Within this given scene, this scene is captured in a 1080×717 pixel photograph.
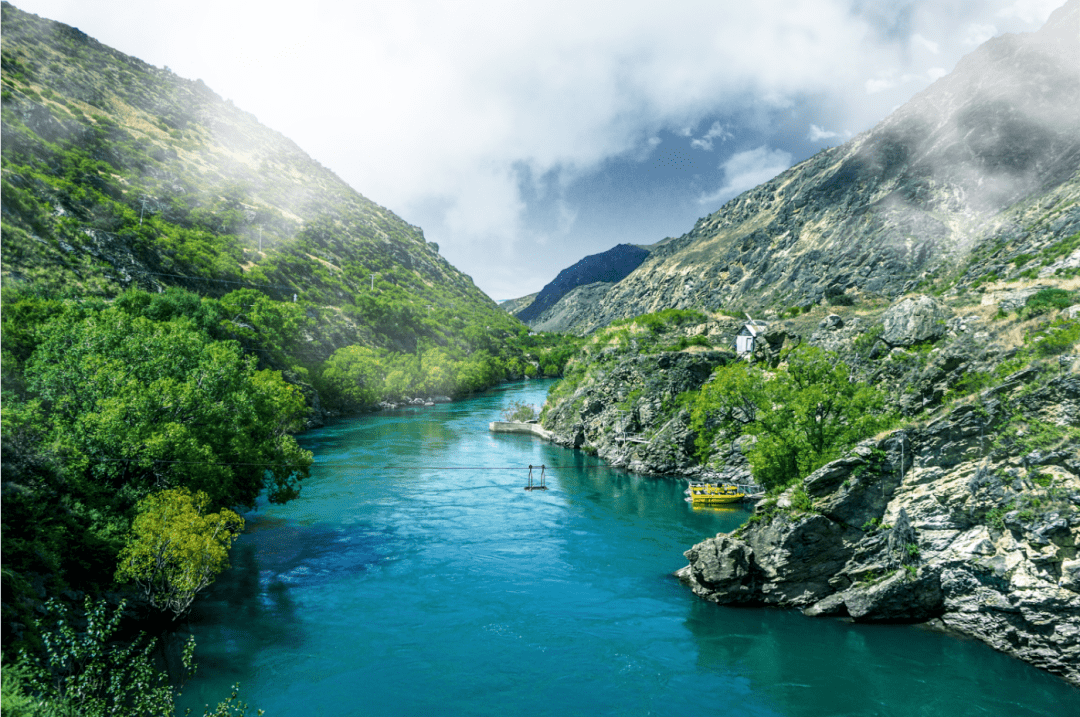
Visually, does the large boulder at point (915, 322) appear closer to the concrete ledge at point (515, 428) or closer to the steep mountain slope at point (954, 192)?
the steep mountain slope at point (954, 192)

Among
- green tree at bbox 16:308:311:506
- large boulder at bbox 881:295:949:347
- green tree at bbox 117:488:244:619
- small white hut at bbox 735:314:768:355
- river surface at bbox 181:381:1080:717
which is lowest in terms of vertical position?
river surface at bbox 181:381:1080:717

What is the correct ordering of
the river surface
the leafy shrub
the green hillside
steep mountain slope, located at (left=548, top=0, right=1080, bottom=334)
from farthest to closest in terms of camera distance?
1. steep mountain slope, located at (left=548, top=0, right=1080, bottom=334)
2. the leafy shrub
3. the green hillside
4. the river surface

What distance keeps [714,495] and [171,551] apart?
123ft

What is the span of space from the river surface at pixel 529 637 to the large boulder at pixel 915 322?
1751 centimetres

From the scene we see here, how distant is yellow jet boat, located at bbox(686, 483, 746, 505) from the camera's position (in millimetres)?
44250

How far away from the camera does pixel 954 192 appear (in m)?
108

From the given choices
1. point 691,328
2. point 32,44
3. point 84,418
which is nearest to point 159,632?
point 84,418

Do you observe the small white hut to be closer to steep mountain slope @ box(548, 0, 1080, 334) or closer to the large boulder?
steep mountain slope @ box(548, 0, 1080, 334)

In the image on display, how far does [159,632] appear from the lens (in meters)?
23.1

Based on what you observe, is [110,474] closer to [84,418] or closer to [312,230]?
[84,418]

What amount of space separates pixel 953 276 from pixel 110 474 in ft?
347

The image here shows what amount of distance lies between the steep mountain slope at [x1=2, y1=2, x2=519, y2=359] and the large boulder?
83522 millimetres

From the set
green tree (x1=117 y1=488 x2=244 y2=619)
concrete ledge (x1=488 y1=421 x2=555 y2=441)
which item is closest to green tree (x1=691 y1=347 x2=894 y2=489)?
green tree (x1=117 y1=488 x2=244 y2=619)

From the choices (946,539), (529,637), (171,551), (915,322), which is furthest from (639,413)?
(171,551)
